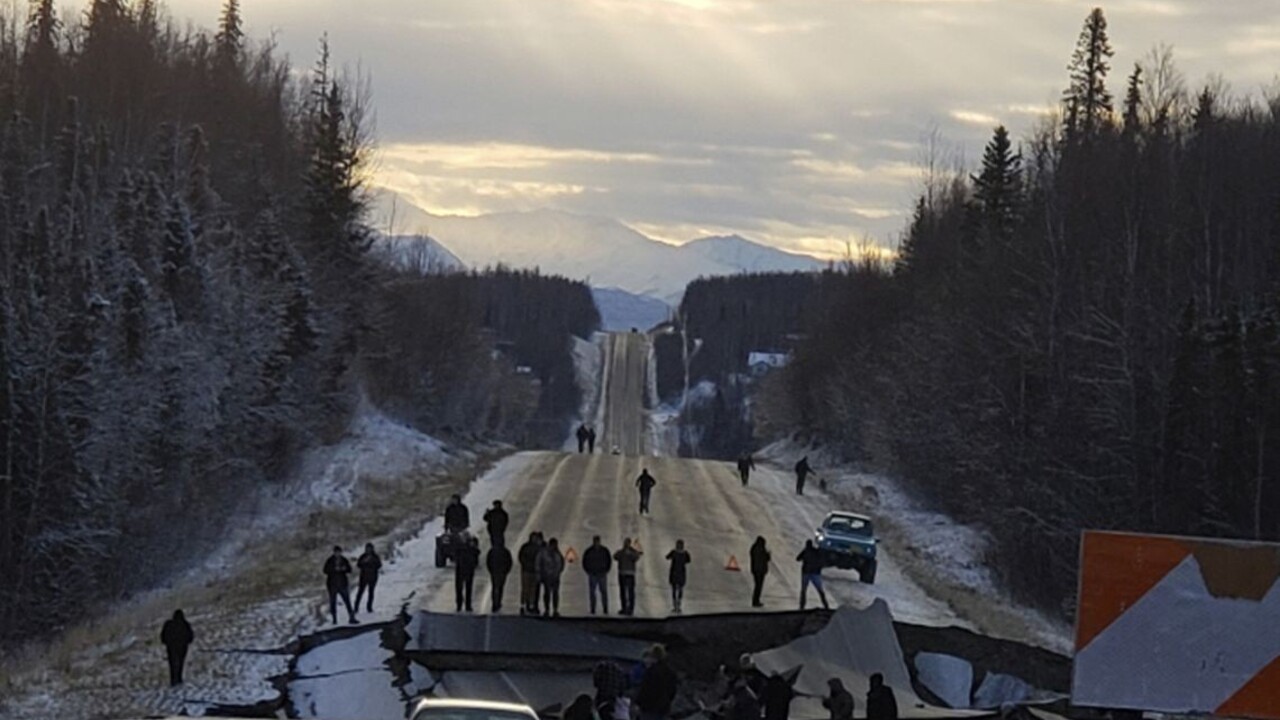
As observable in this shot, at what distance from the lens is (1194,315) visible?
59500 millimetres

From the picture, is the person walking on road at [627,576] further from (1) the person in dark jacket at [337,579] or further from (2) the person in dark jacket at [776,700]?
(2) the person in dark jacket at [776,700]

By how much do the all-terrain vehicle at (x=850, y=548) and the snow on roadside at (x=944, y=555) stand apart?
170cm

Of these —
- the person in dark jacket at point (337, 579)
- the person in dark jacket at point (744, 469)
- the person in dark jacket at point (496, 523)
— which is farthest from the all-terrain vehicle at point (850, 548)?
the person in dark jacket at point (744, 469)

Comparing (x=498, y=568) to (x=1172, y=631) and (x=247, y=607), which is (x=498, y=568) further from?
(x=1172, y=631)

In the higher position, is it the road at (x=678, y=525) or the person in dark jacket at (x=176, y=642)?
the person in dark jacket at (x=176, y=642)

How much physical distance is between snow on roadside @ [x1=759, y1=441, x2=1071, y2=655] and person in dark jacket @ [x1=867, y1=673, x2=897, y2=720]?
1498 cm

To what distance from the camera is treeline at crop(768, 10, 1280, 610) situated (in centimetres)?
5850

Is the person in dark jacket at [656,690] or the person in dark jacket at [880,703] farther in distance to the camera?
the person in dark jacket at [656,690]

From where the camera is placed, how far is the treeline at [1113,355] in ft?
192

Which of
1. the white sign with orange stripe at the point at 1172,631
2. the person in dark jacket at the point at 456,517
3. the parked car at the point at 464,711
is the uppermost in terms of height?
the white sign with orange stripe at the point at 1172,631

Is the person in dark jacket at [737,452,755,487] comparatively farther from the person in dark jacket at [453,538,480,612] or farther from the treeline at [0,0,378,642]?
the person in dark jacket at [453,538,480,612]

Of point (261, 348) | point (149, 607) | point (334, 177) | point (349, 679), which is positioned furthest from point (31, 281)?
point (349, 679)

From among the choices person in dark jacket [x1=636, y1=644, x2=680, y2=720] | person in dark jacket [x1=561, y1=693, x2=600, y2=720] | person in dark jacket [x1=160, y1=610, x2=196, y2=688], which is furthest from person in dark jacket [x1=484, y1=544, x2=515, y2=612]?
person in dark jacket [x1=561, y1=693, x2=600, y2=720]

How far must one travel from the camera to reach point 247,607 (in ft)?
123
